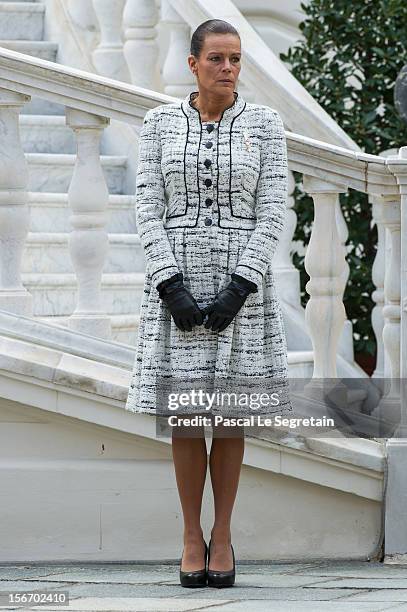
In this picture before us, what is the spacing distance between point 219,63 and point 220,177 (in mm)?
340

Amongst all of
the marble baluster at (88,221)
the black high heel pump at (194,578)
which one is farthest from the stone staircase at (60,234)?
the black high heel pump at (194,578)

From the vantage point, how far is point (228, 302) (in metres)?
4.52

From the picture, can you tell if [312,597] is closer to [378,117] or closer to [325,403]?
[325,403]

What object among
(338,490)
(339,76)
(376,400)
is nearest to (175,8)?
(339,76)

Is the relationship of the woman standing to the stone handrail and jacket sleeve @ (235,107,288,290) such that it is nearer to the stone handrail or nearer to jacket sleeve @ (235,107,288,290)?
jacket sleeve @ (235,107,288,290)

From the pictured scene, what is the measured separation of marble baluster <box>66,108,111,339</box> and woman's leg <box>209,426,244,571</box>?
762mm

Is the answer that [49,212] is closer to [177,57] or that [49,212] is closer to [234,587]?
[177,57]

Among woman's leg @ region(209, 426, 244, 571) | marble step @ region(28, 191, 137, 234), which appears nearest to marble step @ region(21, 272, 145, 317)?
marble step @ region(28, 191, 137, 234)

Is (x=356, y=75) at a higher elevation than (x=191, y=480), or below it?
higher

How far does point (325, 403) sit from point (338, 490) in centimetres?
33

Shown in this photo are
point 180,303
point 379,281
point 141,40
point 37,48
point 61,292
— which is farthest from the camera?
point 37,48

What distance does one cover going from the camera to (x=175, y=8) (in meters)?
6.50

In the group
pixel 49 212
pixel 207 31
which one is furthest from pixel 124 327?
pixel 207 31

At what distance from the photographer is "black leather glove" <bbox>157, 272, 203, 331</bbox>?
4.52 metres
